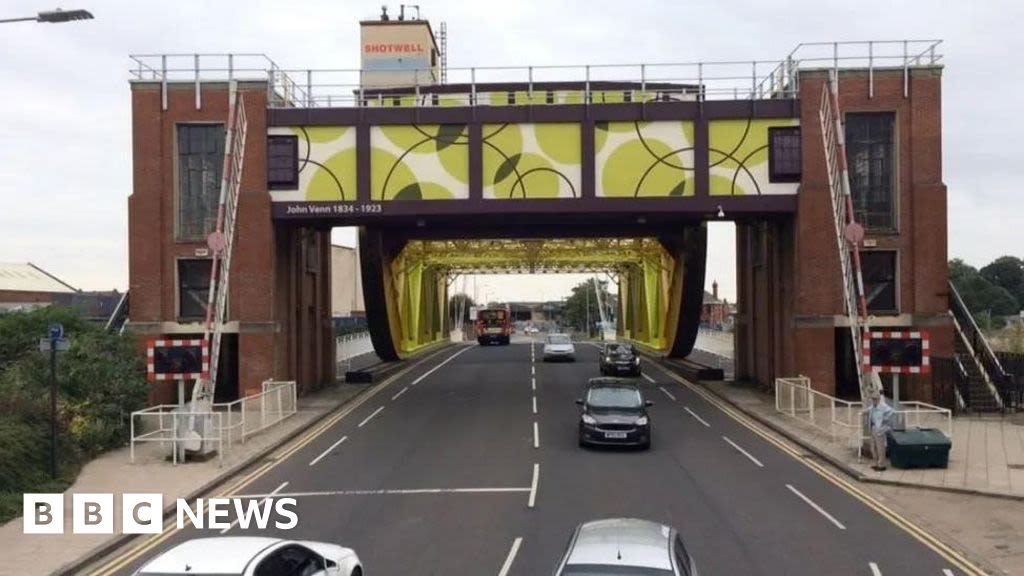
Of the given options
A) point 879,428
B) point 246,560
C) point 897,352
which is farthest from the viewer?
point 897,352

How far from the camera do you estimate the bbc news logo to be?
1712 cm

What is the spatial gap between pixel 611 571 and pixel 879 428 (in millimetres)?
15041

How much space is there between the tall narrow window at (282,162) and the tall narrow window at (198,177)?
1.63 meters

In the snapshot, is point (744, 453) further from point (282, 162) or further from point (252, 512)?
point (282, 162)

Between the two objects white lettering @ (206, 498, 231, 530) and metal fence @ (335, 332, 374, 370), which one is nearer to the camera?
white lettering @ (206, 498, 231, 530)

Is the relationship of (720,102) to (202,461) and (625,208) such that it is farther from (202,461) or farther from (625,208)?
(202,461)

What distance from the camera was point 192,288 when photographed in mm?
35656

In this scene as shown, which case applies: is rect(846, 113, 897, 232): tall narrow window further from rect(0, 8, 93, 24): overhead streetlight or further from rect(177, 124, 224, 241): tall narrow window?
rect(0, 8, 93, 24): overhead streetlight

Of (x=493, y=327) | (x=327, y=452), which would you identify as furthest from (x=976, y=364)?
(x=493, y=327)

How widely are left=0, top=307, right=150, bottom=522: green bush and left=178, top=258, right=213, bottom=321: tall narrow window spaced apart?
4.83m

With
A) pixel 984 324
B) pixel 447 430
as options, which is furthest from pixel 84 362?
pixel 984 324

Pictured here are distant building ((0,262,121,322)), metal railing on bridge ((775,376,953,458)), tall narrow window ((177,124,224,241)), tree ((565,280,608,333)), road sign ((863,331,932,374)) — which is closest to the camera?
road sign ((863,331,932,374))

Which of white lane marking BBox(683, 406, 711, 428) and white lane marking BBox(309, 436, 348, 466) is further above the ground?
white lane marking BBox(309, 436, 348, 466)

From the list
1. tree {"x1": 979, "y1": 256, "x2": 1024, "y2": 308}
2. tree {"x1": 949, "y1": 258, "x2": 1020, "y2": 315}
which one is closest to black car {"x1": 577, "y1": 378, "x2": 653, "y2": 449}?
tree {"x1": 949, "y1": 258, "x2": 1020, "y2": 315}
